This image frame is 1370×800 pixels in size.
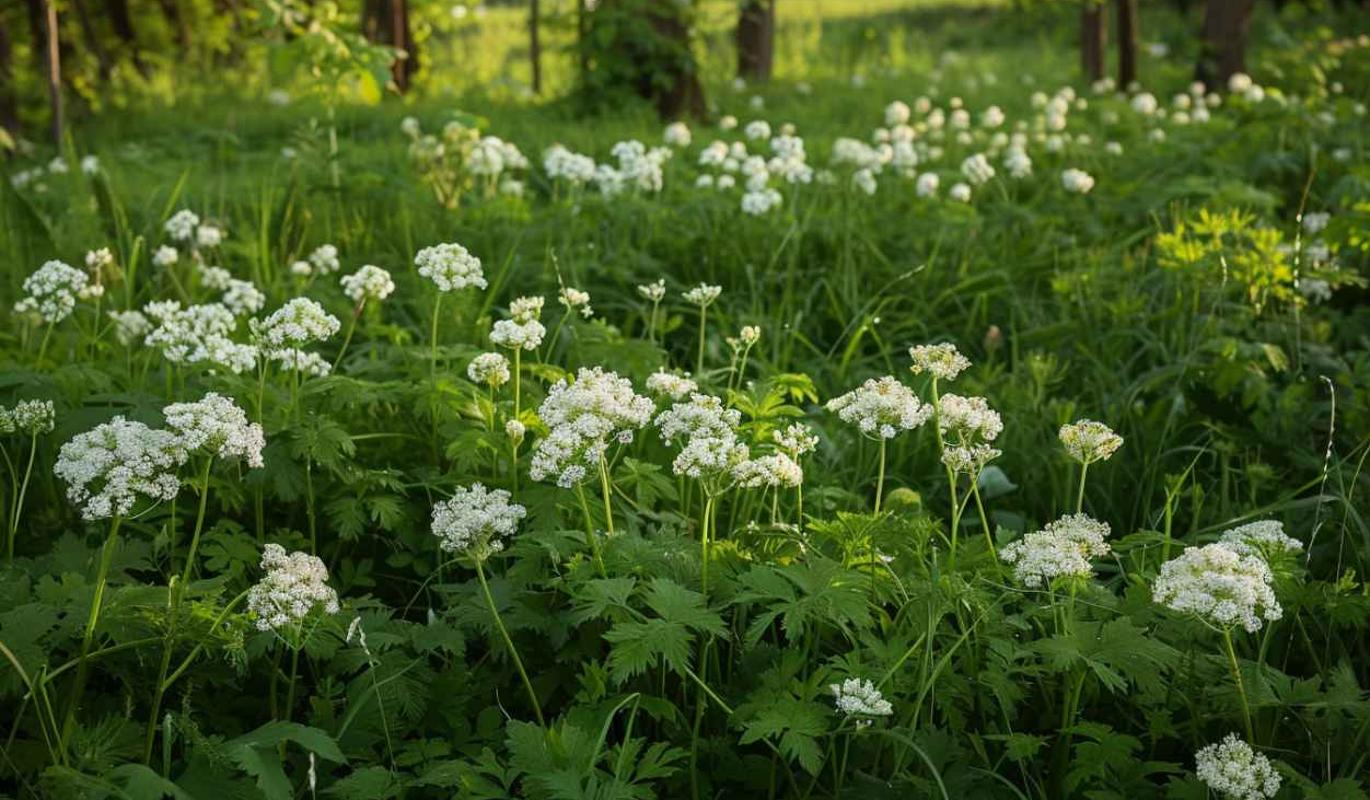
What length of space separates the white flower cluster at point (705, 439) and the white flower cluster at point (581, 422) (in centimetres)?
7

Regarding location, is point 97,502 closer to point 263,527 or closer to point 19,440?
point 263,527

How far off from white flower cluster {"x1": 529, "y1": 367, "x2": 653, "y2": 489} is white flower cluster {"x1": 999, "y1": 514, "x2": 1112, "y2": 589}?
686 millimetres

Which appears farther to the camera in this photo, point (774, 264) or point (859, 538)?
point (774, 264)

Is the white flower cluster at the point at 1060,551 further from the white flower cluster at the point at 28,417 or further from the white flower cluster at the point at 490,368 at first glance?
the white flower cluster at the point at 28,417

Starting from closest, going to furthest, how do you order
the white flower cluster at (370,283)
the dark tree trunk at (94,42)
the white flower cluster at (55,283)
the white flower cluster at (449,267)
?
the white flower cluster at (449,267), the white flower cluster at (55,283), the white flower cluster at (370,283), the dark tree trunk at (94,42)

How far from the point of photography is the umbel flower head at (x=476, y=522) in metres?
2.03

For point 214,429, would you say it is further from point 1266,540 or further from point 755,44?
point 755,44

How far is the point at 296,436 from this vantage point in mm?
2588

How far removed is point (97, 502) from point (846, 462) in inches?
85.3

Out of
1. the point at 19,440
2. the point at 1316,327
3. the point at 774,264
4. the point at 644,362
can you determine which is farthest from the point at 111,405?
the point at 1316,327

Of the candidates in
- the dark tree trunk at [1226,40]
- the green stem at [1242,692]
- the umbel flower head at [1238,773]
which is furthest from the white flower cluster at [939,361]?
the dark tree trunk at [1226,40]

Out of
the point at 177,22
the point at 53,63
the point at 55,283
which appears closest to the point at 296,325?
the point at 55,283

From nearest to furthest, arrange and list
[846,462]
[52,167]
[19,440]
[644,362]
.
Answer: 1. [19,440]
2. [644,362]
3. [846,462]
4. [52,167]

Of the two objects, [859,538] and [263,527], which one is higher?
[859,538]
